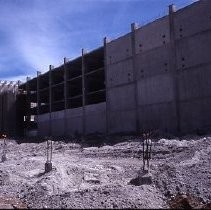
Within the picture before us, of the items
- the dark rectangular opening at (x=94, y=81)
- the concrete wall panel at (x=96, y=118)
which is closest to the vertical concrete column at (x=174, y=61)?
the concrete wall panel at (x=96, y=118)

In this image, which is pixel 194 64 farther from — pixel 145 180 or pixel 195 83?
pixel 145 180

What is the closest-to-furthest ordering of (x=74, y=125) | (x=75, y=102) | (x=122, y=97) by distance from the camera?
(x=122, y=97) → (x=74, y=125) → (x=75, y=102)

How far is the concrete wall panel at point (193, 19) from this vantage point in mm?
34625

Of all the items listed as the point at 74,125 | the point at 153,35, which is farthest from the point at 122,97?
the point at 74,125

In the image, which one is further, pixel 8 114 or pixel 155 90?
pixel 8 114

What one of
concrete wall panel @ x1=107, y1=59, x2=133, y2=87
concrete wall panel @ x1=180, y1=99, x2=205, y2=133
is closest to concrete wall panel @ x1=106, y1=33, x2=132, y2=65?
concrete wall panel @ x1=107, y1=59, x2=133, y2=87

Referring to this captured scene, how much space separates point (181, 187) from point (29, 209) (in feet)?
17.9

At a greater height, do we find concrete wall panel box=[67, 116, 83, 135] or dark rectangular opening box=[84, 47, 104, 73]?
dark rectangular opening box=[84, 47, 104, 73]

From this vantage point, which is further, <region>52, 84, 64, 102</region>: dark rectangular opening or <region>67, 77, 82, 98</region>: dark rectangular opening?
<region>52, 84, 64, 102</region>: dark rectangular opening

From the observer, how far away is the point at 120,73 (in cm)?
4403

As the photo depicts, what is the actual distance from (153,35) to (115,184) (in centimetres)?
2561

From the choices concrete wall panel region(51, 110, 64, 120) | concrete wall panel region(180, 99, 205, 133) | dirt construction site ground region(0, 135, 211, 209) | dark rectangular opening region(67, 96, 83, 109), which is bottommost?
dirt construction site ground region(0, 135, 211, 209)

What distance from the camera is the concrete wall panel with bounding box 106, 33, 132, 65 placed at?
43.0 m

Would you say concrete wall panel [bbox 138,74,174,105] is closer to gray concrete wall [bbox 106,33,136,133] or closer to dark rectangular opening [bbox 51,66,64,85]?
gray concrete wall [bbox 106,33,136,133]
